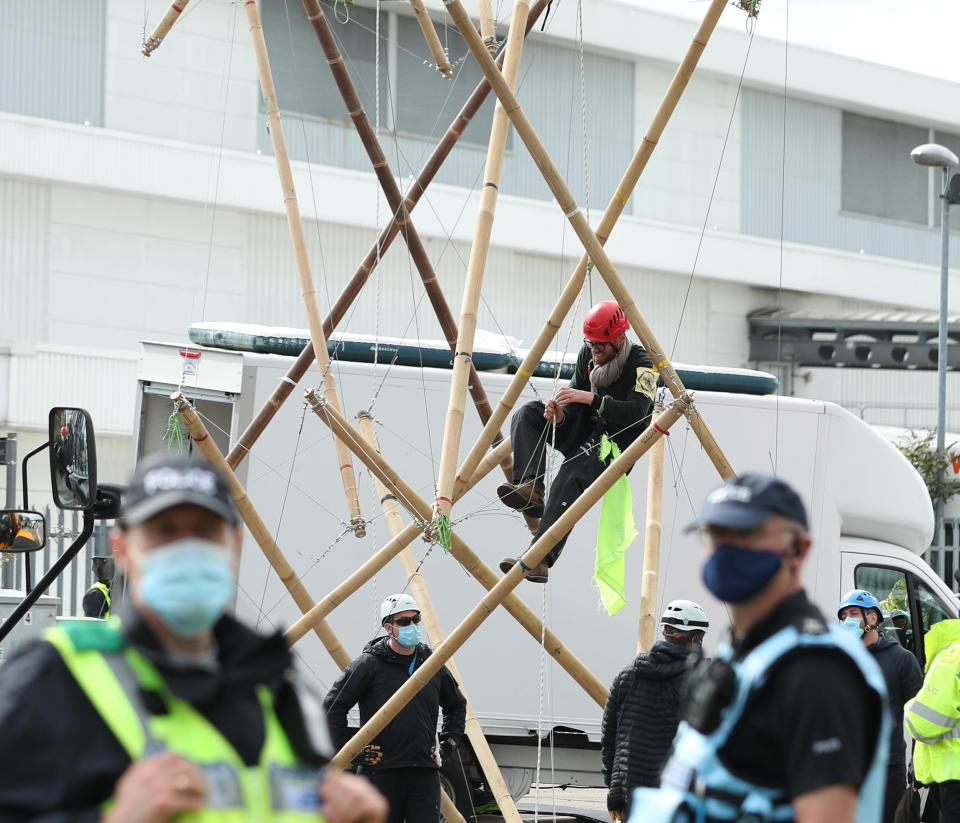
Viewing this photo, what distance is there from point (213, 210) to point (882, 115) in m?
13.8

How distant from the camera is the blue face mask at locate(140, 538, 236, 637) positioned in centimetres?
241

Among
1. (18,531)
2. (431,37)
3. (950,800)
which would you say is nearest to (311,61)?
(431,37)

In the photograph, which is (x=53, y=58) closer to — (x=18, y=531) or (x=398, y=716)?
(x=398, y=716)

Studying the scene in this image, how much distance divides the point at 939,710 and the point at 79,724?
255 inches

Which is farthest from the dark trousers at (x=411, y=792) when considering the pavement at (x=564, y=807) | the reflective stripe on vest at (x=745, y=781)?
the reflective stripe on vest at (x=745, y=781)

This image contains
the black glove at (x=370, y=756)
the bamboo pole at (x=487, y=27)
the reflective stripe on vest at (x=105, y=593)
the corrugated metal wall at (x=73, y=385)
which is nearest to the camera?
the bamboo pole at (x=487, y=27)

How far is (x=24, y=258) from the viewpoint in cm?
2192

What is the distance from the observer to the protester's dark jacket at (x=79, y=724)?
90.7 inches

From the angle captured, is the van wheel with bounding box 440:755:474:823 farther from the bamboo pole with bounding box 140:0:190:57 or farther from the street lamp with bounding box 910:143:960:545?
the street lamp with bounding box 910:143:960:545

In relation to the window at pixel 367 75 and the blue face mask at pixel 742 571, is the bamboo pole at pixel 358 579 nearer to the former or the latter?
the blue face mask at pixel 742 571

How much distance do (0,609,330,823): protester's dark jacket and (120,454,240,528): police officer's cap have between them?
6.6 inches

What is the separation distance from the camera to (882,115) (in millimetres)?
29578

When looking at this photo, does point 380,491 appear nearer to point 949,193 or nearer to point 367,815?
point 367,815

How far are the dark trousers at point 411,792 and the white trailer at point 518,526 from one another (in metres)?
1.22
